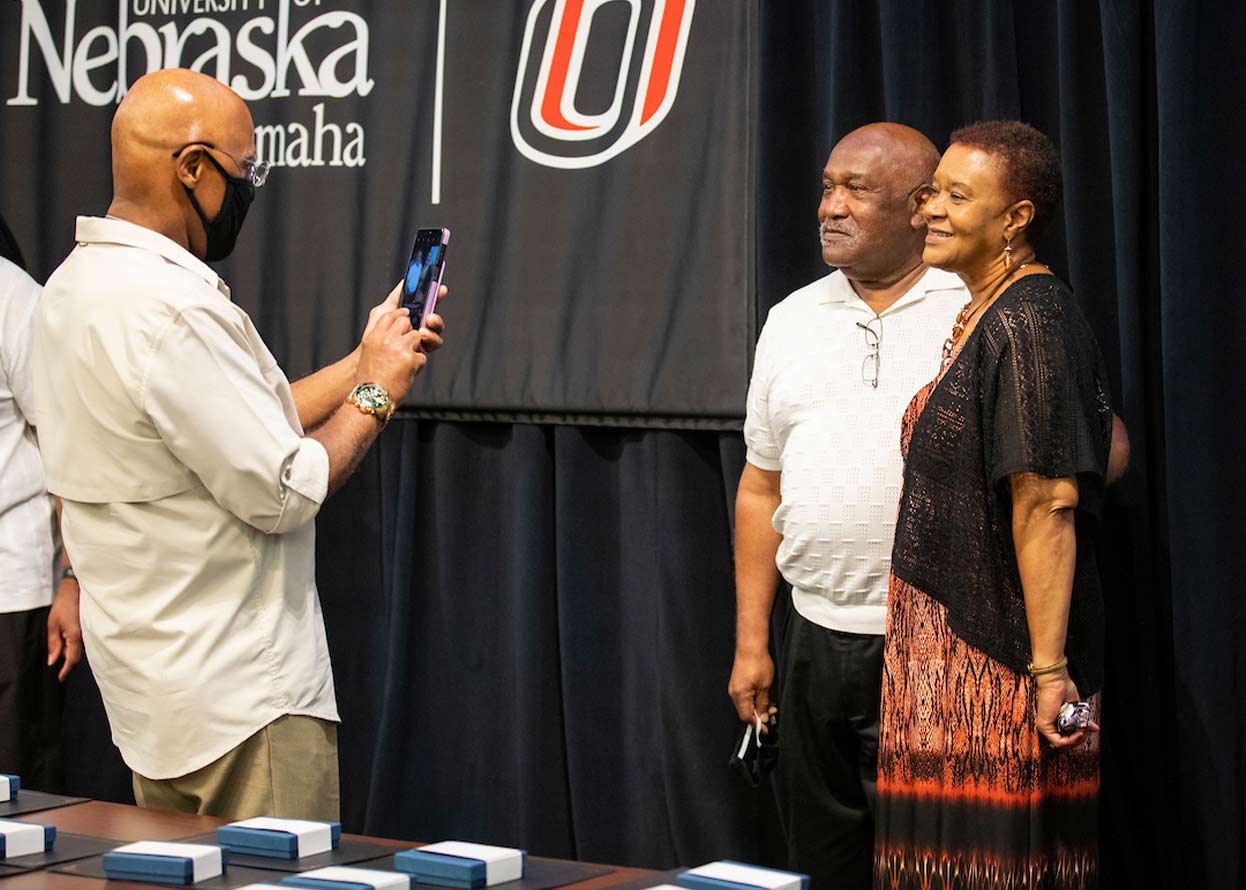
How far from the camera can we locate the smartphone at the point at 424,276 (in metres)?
2.56

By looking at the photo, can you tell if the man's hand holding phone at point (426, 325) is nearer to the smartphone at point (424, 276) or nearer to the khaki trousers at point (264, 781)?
the smartphone at point (424, 276)

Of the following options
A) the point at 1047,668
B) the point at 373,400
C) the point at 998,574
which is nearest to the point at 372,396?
the point at 373,400

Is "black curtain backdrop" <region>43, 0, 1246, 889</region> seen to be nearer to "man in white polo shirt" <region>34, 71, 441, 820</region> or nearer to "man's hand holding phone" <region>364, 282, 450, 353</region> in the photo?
"man's hand holding phone" <region>364, 282, 450, 353</region>

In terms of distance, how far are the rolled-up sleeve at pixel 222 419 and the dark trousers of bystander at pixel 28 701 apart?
Answer: 1.16 metres

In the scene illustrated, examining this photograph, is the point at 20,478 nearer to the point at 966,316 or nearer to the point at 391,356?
the point at 391,356

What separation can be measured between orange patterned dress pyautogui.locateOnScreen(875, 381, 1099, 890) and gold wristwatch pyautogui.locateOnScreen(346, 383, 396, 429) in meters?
0.83

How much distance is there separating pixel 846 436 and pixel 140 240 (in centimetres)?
122

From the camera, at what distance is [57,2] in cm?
413

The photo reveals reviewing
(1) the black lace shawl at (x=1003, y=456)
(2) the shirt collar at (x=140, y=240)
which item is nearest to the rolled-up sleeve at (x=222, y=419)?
(2) the shirt collar at (x=140, y=240)

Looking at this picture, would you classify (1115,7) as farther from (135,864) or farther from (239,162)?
(135,864)

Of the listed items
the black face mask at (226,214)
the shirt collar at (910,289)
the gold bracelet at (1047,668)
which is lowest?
the gold bracelet at (1047,668)

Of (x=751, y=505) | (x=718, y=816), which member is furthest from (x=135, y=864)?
(x=718, y=816)

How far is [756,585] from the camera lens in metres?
3.04

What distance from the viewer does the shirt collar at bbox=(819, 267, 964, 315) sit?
283cm
